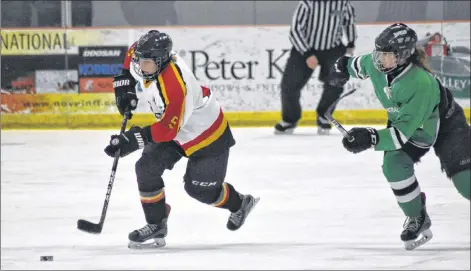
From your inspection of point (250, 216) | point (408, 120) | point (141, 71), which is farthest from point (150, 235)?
point (250, 216)

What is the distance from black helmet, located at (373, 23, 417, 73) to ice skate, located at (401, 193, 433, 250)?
362mm

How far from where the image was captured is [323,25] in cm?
210

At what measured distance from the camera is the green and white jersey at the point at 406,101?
6.08 ft

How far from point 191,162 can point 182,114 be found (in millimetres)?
216

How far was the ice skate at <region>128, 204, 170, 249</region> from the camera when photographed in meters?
2.51

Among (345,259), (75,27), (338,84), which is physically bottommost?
(345,259)

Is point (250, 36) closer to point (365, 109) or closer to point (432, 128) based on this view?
point (365, 109)

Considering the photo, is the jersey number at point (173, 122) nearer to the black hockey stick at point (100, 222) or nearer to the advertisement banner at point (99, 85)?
the black hockey stick at point (100, 222)

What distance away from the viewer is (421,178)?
17.3ft

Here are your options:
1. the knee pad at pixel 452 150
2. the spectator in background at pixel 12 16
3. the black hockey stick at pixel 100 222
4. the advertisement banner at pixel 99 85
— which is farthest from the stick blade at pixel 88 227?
the knee pad at pixel 452 150

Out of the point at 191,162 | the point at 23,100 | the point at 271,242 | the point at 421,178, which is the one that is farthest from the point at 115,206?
the point at 191,162

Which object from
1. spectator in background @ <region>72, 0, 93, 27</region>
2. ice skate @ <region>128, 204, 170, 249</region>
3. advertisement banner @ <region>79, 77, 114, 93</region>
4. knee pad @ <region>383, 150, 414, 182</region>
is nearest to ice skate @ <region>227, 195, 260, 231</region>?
ice skate @ <region>128, 204, 170, 249</region>

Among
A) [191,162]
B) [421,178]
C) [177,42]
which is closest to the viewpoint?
[191,162]

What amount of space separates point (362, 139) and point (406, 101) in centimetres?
11
